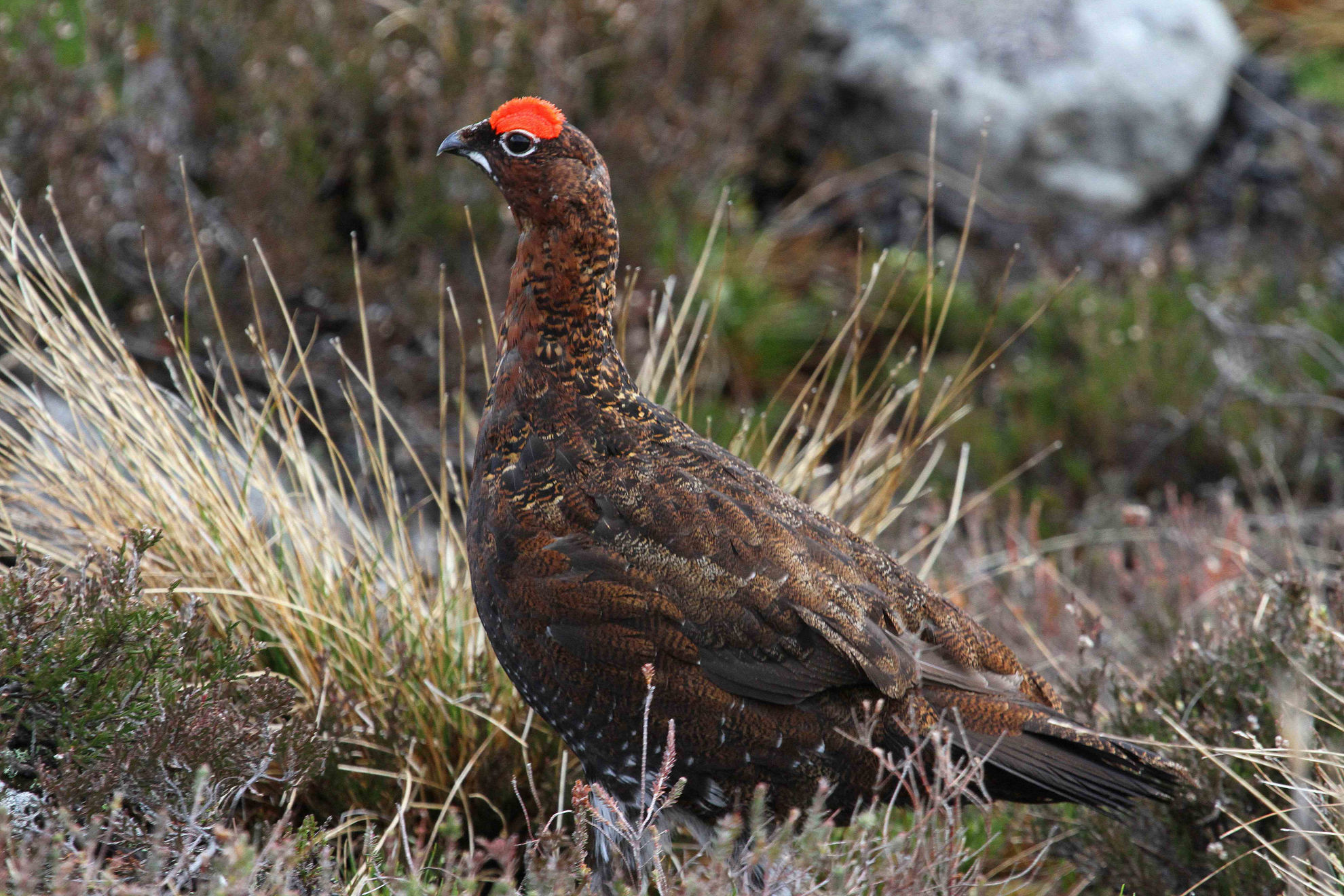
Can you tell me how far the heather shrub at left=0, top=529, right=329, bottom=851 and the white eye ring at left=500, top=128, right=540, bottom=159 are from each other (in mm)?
921

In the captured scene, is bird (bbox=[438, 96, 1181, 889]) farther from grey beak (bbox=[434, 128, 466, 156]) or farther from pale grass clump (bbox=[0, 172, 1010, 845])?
pale grass clump (bbox=[0, 172, 1010, 845])

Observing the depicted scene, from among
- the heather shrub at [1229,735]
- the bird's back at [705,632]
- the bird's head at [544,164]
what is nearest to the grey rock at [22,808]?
the bird's back at [705,632]

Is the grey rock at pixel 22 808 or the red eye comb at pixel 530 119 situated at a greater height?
the red eye comb at pixel 530 119

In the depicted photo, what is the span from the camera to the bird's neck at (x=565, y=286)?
239 centimetres

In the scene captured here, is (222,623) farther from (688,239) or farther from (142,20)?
(688,239)

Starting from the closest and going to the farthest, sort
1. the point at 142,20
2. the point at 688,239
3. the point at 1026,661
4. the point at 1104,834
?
the point at 1104,834
the point at 1026,661
the point at 142,20
the point at 688,239

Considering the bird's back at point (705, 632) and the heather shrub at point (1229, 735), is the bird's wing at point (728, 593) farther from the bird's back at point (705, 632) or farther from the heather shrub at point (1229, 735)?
the heather shrub at point (1229, 735)

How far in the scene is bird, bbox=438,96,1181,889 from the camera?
87.4 inches

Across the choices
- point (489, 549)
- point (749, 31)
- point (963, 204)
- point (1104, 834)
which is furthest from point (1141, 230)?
point (489, 549)

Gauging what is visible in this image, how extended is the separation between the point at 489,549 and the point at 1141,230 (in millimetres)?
5654

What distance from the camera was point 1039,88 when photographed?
671 centimetres

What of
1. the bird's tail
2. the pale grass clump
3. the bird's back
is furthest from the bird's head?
the bird's tail

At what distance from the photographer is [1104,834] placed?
2.77 metres

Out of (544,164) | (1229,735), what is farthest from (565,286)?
(1229,735)
